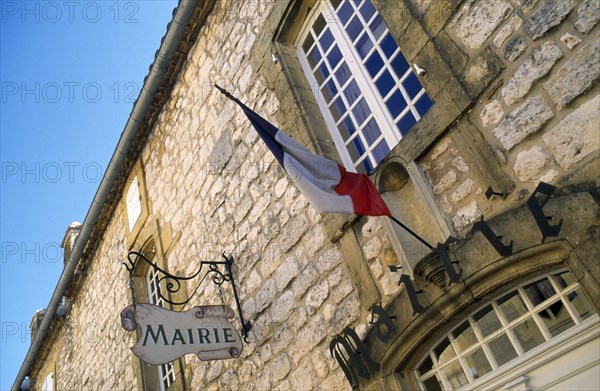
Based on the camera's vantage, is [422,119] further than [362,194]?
Yes

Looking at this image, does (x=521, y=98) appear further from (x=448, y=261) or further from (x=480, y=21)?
(x=448, y=261)

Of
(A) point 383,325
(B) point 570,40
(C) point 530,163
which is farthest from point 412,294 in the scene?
(B) point 570,40

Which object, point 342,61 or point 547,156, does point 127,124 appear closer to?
point 342,61

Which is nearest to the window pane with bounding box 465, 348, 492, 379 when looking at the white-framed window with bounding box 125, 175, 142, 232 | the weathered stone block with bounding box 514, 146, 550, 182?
the weathered stone block with bounding box 514, 146, 550, 182

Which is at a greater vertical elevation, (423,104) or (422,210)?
(423,104)

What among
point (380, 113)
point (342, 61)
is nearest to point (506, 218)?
point (380, 113)

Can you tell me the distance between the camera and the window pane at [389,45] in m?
4.17

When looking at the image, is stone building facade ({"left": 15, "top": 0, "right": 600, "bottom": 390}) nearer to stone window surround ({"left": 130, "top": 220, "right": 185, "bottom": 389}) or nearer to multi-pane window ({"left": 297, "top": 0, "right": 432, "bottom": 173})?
multi-pane window ({"left": 297, "top": 0, "right": 432, "bottom": 173})

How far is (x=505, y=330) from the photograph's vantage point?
3104mm

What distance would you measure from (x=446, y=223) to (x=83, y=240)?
25.7ft

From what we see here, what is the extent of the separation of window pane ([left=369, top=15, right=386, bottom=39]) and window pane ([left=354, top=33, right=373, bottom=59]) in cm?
7

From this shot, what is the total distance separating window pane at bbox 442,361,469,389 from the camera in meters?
3.31

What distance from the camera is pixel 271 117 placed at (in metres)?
5.19

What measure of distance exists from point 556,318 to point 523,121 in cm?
106
